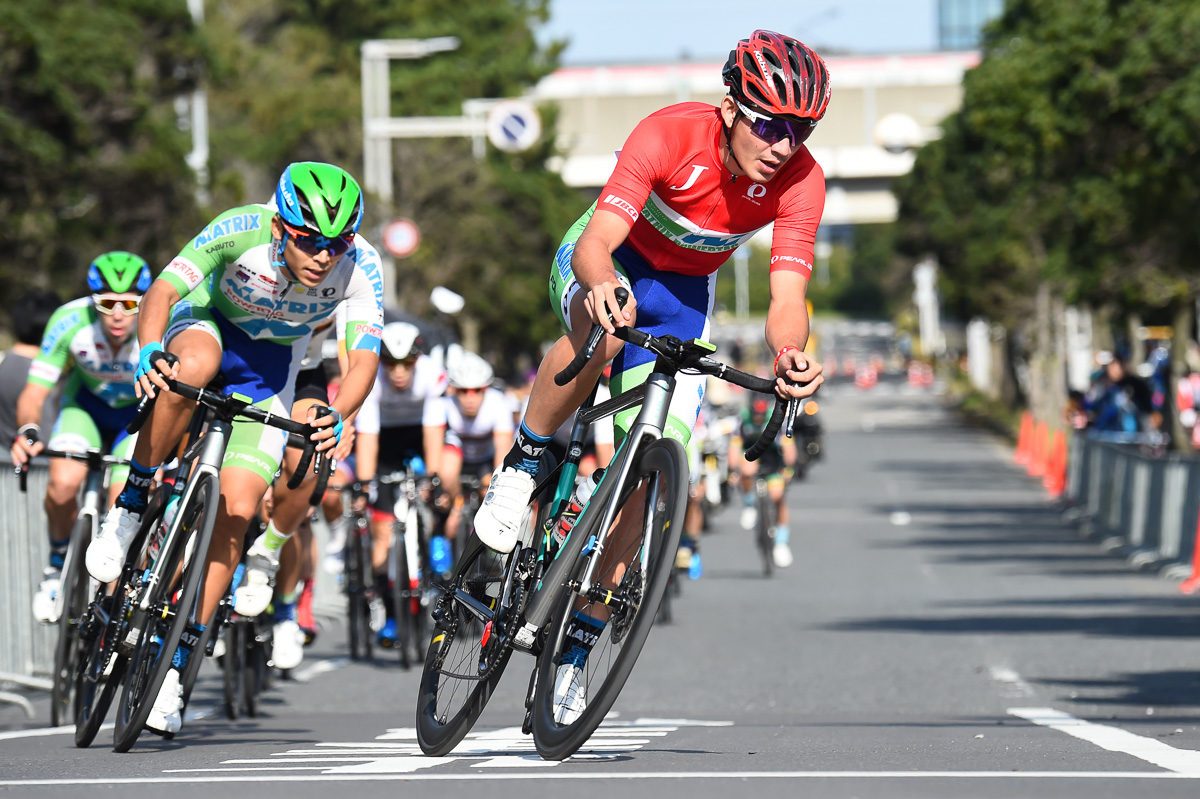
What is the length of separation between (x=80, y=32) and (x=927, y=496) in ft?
53.7

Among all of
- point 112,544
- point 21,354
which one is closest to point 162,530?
point 112,544

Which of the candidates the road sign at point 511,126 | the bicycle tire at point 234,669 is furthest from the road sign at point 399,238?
the bicycle tire at point 234,669

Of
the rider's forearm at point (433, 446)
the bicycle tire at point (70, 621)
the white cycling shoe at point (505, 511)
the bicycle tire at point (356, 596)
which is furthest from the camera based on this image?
the rider's forearm at point (433, 446)

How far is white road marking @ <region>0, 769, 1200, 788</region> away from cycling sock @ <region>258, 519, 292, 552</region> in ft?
9.44

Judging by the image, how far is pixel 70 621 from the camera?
948 centimetres

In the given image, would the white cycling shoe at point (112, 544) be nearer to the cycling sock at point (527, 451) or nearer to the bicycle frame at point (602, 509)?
the cycling sock at point (527, 451)

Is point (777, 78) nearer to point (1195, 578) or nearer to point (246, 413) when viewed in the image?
point (246, 413)

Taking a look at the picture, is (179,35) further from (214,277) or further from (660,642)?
(214,277)

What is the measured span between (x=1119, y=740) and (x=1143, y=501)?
15669 mm

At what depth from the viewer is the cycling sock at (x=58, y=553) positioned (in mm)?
10297

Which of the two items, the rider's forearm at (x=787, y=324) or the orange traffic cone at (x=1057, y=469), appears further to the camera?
the orange traffic cone at (x=1057, y=469)

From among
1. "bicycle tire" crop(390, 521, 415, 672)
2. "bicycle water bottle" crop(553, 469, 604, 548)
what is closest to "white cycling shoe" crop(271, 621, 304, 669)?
"bicycle tire" crop(390, 521, 415, 672)

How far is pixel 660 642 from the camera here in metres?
14.9

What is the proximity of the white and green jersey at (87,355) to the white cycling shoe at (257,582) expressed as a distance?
1.45 m
